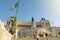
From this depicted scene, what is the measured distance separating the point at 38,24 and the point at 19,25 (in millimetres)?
9815

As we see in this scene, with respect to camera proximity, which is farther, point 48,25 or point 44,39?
point 48,25

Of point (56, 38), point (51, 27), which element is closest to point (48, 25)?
point (51, 27)

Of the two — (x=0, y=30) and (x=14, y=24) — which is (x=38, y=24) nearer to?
(x=14, y=24)

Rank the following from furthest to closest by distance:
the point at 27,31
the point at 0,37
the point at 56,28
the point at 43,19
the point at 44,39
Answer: the point at 43,19 → the point at 56,28 → the point at 27,31 → the point at 44,39 → the point at 0,37

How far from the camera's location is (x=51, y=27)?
6788 cm

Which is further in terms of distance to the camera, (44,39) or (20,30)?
(20,30)

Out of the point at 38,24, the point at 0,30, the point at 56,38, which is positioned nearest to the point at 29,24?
the point at 38,24

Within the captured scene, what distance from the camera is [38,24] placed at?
229ft

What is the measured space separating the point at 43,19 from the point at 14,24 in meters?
21.5

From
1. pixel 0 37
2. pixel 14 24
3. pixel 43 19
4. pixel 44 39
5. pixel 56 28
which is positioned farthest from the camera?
pixel 43 19

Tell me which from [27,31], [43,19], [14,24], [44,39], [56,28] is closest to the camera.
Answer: [44,39]

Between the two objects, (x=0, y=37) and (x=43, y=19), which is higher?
(x=43, y=19)

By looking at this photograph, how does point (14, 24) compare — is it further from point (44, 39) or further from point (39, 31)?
point (44, 39)

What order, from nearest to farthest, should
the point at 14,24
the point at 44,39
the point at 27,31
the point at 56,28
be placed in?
1. the point at 44,39
2. the point at 14,24
3. the point at 27,31
4. the point at 56,28
